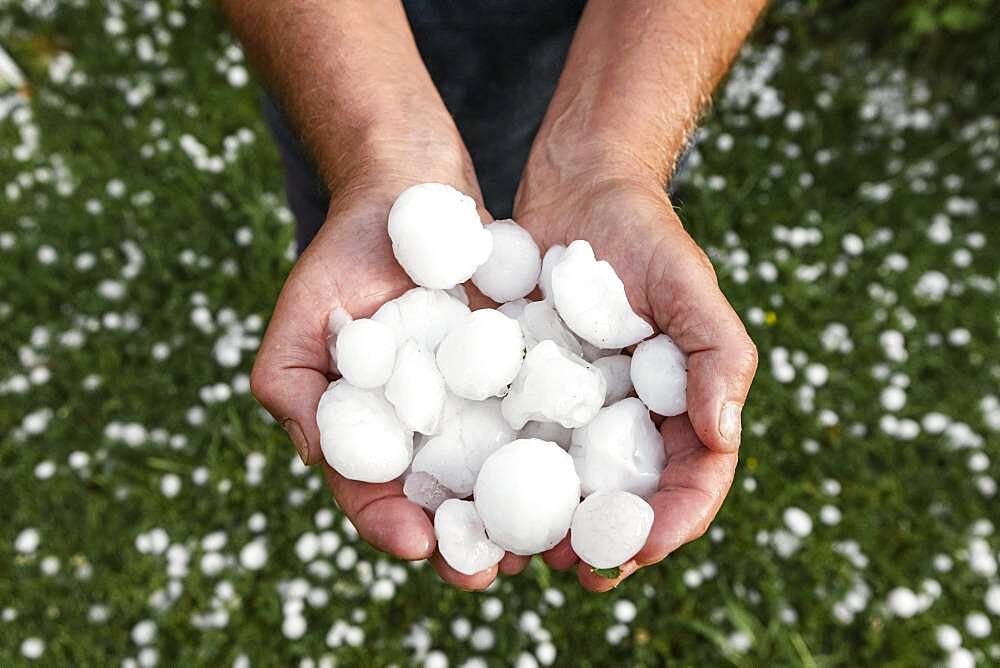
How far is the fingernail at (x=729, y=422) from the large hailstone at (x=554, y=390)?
0.62 ft

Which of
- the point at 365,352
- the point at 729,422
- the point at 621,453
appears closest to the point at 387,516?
the point at 365,352

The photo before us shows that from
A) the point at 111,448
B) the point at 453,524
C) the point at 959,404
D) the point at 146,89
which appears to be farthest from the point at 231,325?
the point at 959,404

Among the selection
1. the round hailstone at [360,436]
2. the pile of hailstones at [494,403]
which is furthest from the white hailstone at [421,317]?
the round hailstone at [360,436]

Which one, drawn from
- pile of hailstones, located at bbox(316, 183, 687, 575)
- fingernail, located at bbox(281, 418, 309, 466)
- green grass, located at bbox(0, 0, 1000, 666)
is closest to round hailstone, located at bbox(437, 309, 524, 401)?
pile of hailstones, located at bbox(316, 183, 687, 575)

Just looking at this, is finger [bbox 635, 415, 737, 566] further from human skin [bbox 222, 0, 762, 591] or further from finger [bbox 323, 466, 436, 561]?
finger [bbox 323, 466, 436, 561]

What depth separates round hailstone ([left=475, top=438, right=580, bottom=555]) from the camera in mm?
1130

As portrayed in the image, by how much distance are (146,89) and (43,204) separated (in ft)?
1.54

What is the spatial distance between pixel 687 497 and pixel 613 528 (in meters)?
0.11

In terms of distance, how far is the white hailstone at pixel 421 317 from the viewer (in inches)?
50.7

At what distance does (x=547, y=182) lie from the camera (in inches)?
59.3

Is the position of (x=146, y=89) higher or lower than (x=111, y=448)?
higher

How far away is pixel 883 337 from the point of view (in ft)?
7.17

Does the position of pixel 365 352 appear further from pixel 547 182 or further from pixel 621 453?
pixel 547 182

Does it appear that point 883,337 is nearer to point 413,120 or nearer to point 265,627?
point 413,120
